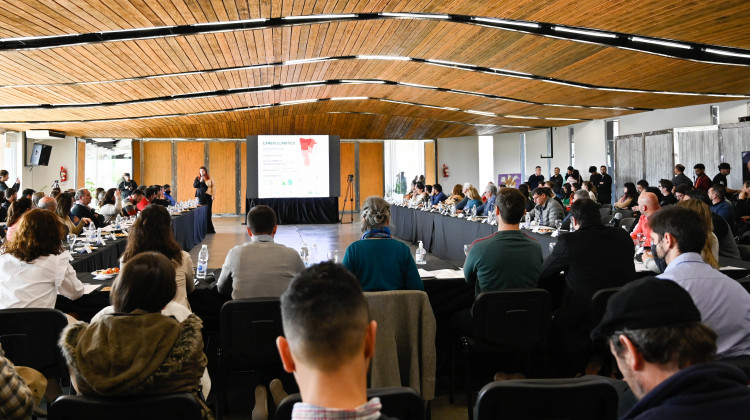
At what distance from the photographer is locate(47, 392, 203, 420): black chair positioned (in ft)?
5.43

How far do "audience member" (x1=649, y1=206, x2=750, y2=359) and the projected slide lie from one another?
14233 mm

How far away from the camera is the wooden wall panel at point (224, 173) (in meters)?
20.0

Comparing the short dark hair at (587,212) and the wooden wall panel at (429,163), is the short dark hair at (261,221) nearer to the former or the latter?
A: the short dark hair at (587,212)

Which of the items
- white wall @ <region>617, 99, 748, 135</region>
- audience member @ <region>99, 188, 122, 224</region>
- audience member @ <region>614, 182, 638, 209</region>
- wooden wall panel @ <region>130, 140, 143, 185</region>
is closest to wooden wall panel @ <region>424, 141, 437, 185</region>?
white wall @ <region>617, 99, 748, 135</region>

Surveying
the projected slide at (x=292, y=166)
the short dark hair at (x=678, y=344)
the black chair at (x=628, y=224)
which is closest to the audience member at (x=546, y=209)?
the black chair at (x=628, y=224)

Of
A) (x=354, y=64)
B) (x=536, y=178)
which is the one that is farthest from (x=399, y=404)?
(x=536, y=178)

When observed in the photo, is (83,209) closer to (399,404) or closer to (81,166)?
(399,404)

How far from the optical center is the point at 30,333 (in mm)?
2783

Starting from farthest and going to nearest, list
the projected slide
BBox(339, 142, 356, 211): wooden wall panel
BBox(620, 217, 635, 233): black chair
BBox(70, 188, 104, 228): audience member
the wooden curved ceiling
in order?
BBox(339, 142, 356, 211): wooden wall panel < the projected slide < BBox(70, 188, 104, 228): audience member < the wooden curved ceiling < BBox(620, 217, 635, 233): black chair

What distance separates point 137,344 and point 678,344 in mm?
1429

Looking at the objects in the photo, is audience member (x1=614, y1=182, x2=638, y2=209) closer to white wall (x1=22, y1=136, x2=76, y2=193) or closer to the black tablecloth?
the black tablecloth

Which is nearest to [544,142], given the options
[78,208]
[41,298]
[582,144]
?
[582,144]

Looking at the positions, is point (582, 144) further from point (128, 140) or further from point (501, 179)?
point (128, 140)

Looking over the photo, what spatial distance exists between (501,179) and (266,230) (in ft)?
62.3
